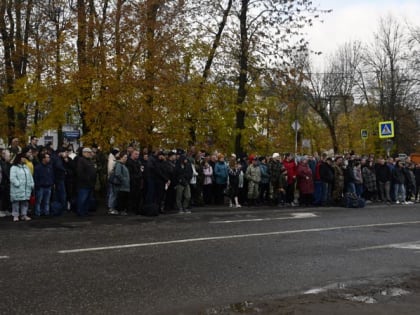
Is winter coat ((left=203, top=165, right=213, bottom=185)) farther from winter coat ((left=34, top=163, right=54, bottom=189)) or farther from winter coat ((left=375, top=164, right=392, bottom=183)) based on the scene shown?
winter coat ((left=375, top=164, right=392, bottom=183))

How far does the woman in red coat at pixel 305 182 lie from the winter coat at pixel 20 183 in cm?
935

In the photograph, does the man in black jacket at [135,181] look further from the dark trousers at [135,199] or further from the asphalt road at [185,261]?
the asphalt road at [185,261]

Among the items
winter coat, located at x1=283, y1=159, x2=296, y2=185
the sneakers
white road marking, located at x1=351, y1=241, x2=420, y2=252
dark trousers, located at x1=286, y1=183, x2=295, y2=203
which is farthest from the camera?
dark trousers, located at x1=286, y1=183, x2=295, y2=203

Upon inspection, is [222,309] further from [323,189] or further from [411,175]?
[411,175]

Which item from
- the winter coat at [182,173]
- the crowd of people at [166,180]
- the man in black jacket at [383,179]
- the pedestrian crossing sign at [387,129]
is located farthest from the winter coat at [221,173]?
the pedestrian crossing sign at [387,129]

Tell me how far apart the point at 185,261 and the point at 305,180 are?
1111 cm

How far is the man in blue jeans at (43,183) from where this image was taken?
1387 cm

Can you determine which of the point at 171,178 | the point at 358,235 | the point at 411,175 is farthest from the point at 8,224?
the point at 411,175

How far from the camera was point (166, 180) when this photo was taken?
15297 millimetres

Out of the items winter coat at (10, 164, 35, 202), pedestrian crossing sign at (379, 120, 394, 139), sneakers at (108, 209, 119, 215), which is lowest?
sneakers at (108, 209, 119, 215)

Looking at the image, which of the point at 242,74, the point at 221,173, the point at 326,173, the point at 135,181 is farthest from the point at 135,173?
the point at 242,74

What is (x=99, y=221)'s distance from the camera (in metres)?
13.4

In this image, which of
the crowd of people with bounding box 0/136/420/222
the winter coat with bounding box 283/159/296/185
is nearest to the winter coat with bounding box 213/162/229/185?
the crowd of people with bounding box 0/136/420/222

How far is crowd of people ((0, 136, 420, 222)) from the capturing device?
13938 mm
